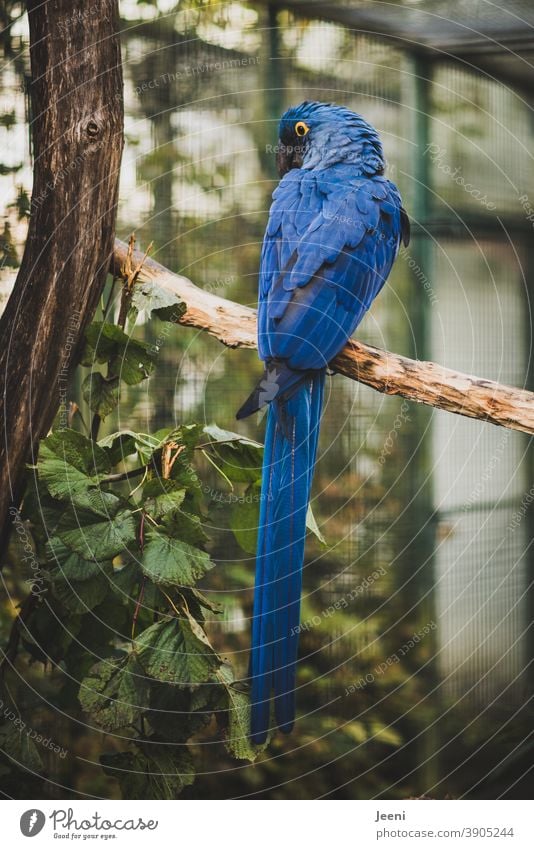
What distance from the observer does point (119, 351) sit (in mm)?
795

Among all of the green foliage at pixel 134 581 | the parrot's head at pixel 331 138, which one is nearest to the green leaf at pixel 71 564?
the green foliage at pixel 134 581

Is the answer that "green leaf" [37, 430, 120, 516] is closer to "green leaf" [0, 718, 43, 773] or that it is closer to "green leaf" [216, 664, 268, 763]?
"green leaf" [216, 664, 268, 763]

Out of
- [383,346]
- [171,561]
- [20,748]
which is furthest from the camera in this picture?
[383,346]

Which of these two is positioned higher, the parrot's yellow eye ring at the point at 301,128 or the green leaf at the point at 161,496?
the parrot's yellow eye ring at the point at 301,128

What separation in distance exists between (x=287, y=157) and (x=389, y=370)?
315mm

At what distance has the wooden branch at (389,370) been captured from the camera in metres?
0.79

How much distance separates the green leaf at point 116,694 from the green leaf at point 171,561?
9 cm

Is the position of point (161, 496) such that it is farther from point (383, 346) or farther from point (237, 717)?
point (383, 346)

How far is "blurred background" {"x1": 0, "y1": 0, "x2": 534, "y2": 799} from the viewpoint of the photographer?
98 cm

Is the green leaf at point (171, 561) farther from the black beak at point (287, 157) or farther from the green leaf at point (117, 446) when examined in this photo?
the black beak at point (287, 157)

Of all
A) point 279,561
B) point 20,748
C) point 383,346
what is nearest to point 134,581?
point 279,561

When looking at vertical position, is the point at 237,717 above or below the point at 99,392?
below

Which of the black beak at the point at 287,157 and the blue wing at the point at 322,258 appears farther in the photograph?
the black beak at the point at 287,157
